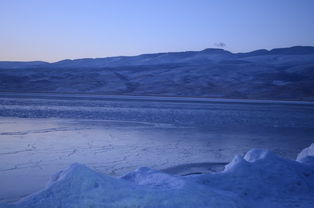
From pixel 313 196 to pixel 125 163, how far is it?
3.63m

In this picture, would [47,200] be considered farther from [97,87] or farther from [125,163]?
[97,87]

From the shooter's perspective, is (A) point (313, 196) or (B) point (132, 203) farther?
(A) point (313, 196)

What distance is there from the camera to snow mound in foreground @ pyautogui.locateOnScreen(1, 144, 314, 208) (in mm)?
3680

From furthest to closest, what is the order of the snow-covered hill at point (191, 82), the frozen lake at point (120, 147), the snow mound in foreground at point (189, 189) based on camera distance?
the snow-covered hill at point (191, 82) < the frozen lake at point (120, 147) < the snow mound in foreground at point (189, 189)

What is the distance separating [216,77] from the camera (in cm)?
6119

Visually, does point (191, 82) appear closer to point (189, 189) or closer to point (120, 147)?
point (120, 147)

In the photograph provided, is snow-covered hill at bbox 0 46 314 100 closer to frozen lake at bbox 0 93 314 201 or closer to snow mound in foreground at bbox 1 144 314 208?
frozen lake at bbox 0 93 314 201

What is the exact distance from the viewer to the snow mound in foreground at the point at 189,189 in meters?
3.68

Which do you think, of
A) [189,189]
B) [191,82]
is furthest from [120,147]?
[191,82]

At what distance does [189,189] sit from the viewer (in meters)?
4.01

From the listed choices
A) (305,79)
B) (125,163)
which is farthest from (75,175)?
(305,79)

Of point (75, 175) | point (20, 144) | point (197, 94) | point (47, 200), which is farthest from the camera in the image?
point (197, 94)

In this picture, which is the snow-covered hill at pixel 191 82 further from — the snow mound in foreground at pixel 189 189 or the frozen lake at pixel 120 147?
the snow mound in foreground at pixel 189 189

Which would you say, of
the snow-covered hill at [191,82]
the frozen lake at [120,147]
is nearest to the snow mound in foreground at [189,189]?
the frozen lake at [120,147]
